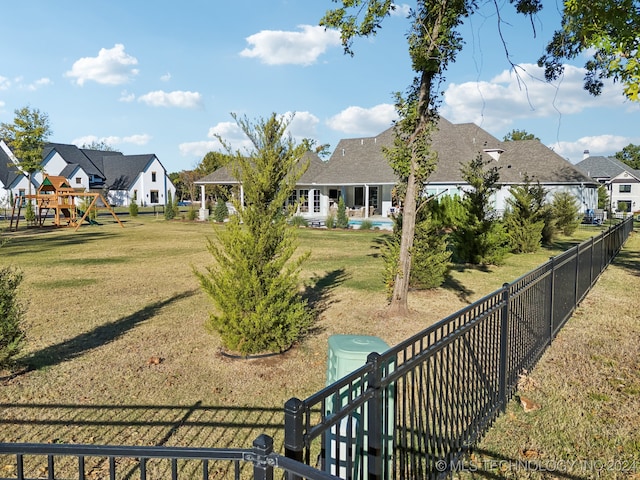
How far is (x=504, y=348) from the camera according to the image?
187 inches

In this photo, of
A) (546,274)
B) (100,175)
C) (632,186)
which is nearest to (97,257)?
(546,274)

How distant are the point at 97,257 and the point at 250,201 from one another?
1274 centimetres

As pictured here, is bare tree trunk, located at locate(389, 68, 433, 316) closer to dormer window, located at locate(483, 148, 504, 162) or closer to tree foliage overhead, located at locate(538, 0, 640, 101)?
tree foliage overhead, located at locate(538, 0, 640, 101)

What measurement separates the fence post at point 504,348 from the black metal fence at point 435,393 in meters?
0.01

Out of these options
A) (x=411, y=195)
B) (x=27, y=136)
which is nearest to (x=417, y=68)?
(x=411, y=195)

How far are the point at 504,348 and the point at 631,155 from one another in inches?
4566

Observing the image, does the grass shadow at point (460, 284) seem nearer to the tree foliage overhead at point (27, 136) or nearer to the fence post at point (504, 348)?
the fence post at point (504, 348)

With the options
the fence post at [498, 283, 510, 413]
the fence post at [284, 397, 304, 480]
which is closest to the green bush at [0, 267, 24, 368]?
the fence post at [284, 397, 304, 480]

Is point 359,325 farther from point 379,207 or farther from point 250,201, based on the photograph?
point 379,207

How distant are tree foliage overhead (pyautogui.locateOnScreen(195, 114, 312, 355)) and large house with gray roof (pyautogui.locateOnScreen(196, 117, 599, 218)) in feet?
72.7

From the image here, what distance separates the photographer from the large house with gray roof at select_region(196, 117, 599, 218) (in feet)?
99.7

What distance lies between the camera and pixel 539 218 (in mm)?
20391

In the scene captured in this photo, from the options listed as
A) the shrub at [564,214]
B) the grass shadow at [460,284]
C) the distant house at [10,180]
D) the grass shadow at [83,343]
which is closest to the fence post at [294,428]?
the grass shadow at [83,343]

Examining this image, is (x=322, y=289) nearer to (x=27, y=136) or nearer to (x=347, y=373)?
(x=347, y=373)
